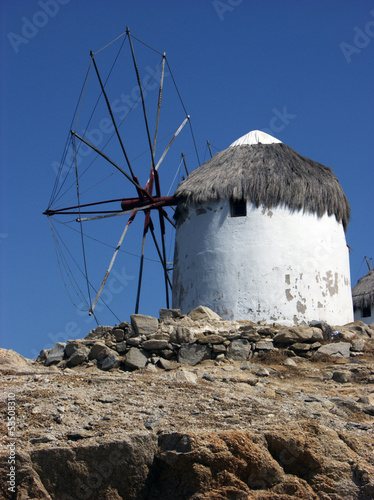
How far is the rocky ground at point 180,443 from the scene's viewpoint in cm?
572

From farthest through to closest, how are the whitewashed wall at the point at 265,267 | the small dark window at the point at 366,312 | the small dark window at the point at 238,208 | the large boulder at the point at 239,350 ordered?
the small dark window at the point at 366,312, the small dark window at the point at 238,208, the whitewashed wall at the point at 265,267, the large boulder at the point at 239,350

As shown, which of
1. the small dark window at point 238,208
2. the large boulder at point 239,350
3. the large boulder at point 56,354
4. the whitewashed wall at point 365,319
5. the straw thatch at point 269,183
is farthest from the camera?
the whitewashed wall at point 365,319

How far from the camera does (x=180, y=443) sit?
5910 millimetres

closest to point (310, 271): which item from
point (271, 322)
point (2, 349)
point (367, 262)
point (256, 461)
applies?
point (271, 322)

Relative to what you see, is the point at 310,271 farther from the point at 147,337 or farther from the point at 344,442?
the point at 344,442

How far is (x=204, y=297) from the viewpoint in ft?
43.0

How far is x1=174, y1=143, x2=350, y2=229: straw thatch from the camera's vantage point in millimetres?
13289

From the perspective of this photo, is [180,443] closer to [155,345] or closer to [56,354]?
[155,345]

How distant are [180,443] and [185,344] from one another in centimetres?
468

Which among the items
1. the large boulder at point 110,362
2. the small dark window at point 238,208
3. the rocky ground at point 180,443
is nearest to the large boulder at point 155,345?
the large boulder at point 110,362

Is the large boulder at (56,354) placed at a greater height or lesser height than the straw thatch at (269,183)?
lesser

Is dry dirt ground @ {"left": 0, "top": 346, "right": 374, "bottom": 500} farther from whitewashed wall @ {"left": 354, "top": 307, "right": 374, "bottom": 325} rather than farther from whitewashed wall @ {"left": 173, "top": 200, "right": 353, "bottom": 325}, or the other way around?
whitewashed wall @ {"left": 354, "top": 307, "right": 374, "bottom": 325}

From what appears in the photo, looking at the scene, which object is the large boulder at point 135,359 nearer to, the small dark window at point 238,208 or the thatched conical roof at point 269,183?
the small dark window at point 238,208

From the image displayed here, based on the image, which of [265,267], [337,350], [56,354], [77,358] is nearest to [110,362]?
[77,358]
